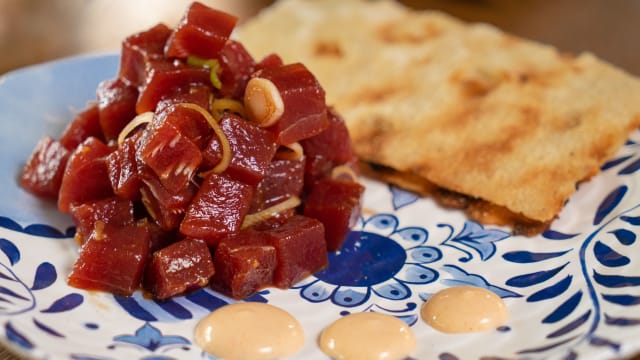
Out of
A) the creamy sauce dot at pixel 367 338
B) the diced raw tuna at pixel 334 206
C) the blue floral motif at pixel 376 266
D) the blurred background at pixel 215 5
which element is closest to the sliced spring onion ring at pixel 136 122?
the diced raw tuna at pixel 334 206

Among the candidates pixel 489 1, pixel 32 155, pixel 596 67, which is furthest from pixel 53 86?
pixel 489 1

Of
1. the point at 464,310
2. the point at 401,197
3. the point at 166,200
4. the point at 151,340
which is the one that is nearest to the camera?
the point at 151,340

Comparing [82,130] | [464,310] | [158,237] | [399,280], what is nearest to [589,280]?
[464,310]

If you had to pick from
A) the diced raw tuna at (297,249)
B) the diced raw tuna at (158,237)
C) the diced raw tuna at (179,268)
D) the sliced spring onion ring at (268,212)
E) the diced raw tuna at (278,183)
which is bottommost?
the diced raw tuna at (179,268)

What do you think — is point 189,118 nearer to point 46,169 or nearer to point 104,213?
point 104,213

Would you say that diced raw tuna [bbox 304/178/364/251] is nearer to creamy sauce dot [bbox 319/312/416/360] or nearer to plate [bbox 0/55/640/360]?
plate [bbox 0/55/640/360]

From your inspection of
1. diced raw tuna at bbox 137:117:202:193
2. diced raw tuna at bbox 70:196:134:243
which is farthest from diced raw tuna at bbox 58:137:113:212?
diced raw tuna at bbox 137:117:202:193

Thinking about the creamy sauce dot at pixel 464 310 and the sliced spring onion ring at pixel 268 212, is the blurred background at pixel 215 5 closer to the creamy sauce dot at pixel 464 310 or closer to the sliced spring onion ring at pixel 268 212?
the sliced spring onion ring at pixel 268 212
